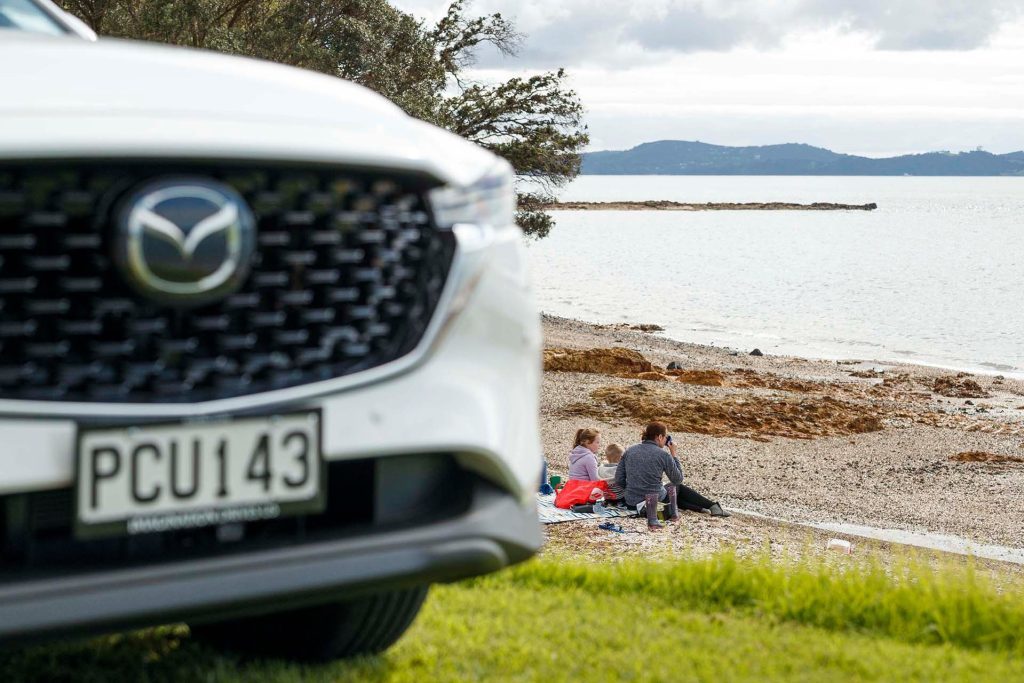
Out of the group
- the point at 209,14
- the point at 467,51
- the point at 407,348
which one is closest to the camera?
the point at 407,348

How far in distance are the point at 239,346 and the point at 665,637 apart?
1833 millimetres

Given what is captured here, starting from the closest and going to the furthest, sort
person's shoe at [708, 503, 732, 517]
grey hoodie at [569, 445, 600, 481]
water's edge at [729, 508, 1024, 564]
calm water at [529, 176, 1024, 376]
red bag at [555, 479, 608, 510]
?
red bag at [555, 479, 608, 510], grey hoodie at [569, 445, 600, 481], person's shoe at [708, 503, 732, 517], water's edge at [729, 508, 1024, 564], calm water at [529, 176, 1024, 376]

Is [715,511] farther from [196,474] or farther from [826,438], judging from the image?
[196,474]

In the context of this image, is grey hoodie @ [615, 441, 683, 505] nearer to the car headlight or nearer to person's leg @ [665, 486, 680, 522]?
person's leg @ [665, 486, 680, 522]

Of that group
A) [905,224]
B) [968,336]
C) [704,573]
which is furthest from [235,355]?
[905,224]

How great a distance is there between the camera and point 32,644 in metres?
1.96

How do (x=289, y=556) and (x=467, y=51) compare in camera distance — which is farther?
(x=467, y=51)

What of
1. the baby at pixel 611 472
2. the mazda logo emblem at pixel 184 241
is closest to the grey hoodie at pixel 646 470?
the baby at pixel 611 472

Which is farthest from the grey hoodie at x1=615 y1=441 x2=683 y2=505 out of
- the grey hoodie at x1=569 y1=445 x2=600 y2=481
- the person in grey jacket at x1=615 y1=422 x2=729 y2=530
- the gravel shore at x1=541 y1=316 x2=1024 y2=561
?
the gravel shore at x1=541 y1=316 x2=1024 y2=561

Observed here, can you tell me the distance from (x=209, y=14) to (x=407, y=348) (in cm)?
2249

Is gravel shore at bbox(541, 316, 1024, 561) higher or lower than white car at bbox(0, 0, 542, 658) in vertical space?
lower

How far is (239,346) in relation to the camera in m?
2.09

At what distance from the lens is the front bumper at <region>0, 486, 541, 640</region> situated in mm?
1942

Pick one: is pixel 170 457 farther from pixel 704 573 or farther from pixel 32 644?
pixel 704 573
